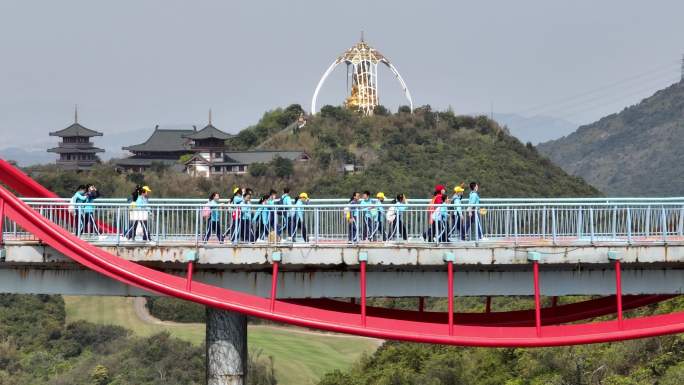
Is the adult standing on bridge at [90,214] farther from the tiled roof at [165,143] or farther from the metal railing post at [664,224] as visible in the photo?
the tiled roof at [165,143]

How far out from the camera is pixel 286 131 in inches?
4656

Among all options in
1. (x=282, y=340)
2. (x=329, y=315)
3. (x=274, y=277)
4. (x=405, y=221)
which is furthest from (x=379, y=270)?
(x=282, y=340)

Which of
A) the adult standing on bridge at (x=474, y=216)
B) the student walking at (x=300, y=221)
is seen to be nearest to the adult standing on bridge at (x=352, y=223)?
the student walking at (x=300, y=221)

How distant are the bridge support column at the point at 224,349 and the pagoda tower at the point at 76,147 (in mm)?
105242

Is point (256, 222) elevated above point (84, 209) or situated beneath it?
situated beneath

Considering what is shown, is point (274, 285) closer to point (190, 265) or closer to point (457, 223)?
point (190, 265)

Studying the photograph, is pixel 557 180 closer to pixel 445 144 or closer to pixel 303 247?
pixel 445 144

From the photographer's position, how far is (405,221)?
2534cm

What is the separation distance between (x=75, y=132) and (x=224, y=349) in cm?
10818

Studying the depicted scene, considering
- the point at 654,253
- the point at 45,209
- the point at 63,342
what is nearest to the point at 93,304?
the point at 63,342

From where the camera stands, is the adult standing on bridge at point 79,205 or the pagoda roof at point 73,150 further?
the pagoda roof at point 73,150

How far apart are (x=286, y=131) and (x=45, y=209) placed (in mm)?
93574

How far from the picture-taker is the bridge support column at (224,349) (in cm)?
2359

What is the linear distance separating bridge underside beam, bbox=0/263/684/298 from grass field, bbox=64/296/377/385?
44061 millimetres
